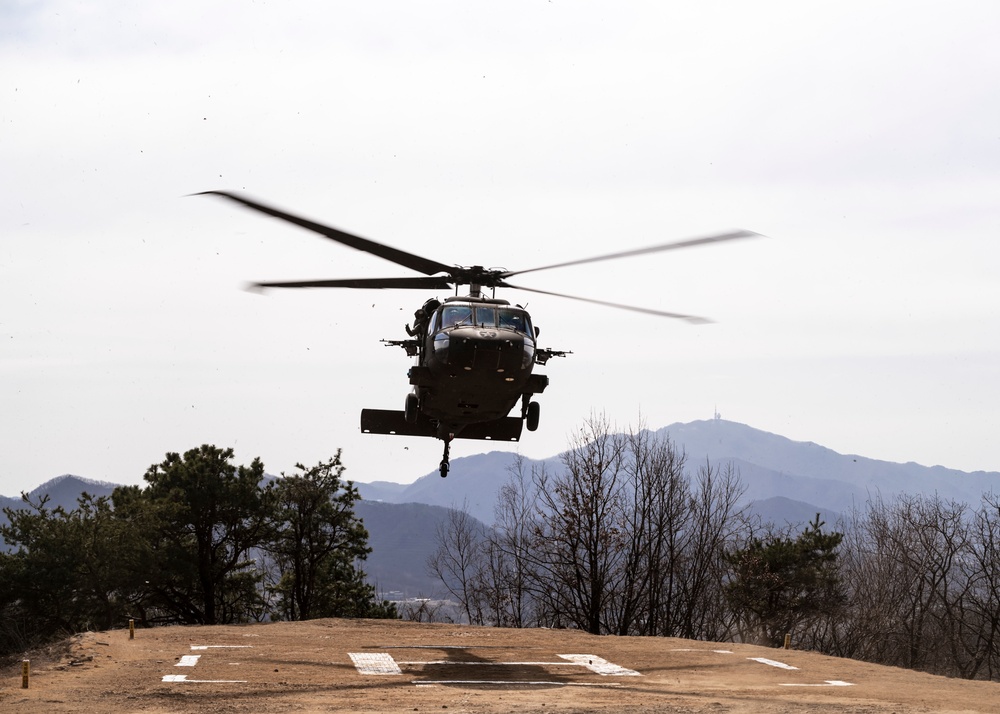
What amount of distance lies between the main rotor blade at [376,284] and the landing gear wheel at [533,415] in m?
2.83

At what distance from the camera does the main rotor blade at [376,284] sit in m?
17.0

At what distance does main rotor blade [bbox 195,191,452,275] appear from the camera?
15.1 metres

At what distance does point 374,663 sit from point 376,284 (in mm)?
8143

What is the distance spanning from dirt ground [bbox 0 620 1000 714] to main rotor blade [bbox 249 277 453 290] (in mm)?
6798

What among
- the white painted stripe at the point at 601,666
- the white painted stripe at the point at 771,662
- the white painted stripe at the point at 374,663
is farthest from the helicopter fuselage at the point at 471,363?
the white painted stripe at the point at 771,662

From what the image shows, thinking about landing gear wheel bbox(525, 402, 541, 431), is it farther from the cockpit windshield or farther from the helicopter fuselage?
the cockpit windshield

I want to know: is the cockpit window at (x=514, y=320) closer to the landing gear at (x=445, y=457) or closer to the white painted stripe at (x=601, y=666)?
the landing gear at (x=445, y=457)

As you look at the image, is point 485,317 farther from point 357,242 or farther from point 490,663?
point 490,663

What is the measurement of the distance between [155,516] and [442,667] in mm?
25729

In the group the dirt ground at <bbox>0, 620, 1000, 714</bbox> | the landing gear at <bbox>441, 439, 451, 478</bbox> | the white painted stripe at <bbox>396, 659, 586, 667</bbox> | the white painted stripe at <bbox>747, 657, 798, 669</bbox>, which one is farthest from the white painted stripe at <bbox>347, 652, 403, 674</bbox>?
the white painted stripe at <bbox>747, 657, 798, 669</bbox>

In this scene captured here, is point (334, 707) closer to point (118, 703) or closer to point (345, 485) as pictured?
point (118, 703)

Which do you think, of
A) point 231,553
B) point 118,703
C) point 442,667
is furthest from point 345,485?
point 118,703

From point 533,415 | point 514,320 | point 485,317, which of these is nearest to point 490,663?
point 533,415

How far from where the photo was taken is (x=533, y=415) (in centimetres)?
1956
